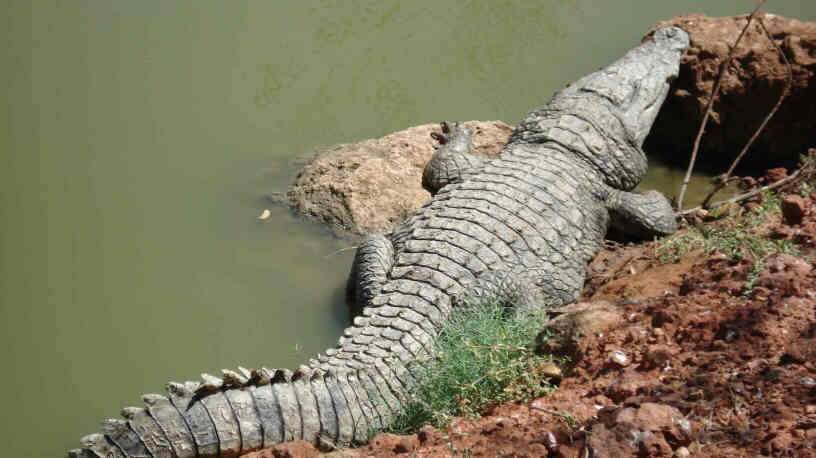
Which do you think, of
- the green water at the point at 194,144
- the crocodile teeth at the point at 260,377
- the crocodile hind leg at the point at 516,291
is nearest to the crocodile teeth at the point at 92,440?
the crocodile teeth at the point at 260,377

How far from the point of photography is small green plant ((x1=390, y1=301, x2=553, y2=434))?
338cm

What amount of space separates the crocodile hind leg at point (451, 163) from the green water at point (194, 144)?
102 centimetres

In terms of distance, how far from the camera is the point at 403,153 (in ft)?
21.2

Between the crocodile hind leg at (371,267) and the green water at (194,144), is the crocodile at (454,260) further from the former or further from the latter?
the green water at (194,144)

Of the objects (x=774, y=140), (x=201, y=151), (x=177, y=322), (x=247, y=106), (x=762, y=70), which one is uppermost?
(x=247, y=106)

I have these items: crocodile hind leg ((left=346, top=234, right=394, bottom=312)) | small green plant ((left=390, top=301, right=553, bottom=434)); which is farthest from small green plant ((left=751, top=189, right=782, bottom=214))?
crocodile hind leg ((left=346, top=234, right=394, bottom=312))

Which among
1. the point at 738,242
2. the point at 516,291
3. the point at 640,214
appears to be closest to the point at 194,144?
the point at 516,291

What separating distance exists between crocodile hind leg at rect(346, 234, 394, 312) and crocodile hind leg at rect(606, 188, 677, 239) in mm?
1945

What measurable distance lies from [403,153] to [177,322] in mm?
2678

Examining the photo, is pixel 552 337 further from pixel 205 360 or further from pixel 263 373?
pixel 205 360

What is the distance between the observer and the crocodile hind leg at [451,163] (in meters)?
6.04

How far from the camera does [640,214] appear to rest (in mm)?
5398

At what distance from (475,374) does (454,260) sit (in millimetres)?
1130

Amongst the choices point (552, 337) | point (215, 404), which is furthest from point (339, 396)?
point (552, 337)
